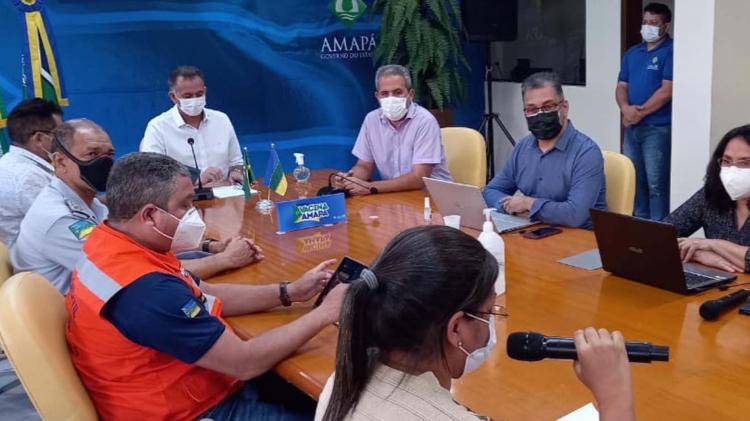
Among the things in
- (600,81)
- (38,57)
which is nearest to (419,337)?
(38,57)

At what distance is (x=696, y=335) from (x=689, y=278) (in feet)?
1.24

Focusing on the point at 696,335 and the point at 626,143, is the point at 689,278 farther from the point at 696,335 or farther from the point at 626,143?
the point at 626,143

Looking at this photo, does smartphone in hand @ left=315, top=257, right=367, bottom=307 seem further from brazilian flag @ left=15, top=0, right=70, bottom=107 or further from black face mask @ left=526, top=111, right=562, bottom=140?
brazilian flag @ left=15, top=0, right=70, bottom=107

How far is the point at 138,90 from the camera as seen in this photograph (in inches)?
208

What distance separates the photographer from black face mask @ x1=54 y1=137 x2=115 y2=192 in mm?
2500

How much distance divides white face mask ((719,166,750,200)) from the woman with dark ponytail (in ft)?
4.56

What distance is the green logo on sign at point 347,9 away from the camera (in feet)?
19.2

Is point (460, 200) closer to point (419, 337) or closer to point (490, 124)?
point (419, 337)

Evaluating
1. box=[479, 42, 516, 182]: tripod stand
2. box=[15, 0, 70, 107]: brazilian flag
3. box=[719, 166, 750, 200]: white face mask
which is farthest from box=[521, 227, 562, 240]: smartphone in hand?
box=[479, 42, 516, 182]: tripod stand

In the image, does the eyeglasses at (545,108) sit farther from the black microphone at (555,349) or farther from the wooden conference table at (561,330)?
the black microphone at (555,349)

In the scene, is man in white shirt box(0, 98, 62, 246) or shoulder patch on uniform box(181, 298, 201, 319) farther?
man in white shirt box(0, 98, 62, 246)

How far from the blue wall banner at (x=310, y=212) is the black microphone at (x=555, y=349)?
6.02 ft

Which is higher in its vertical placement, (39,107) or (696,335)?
(39,107)

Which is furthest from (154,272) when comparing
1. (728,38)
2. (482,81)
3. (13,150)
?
(482,81)
